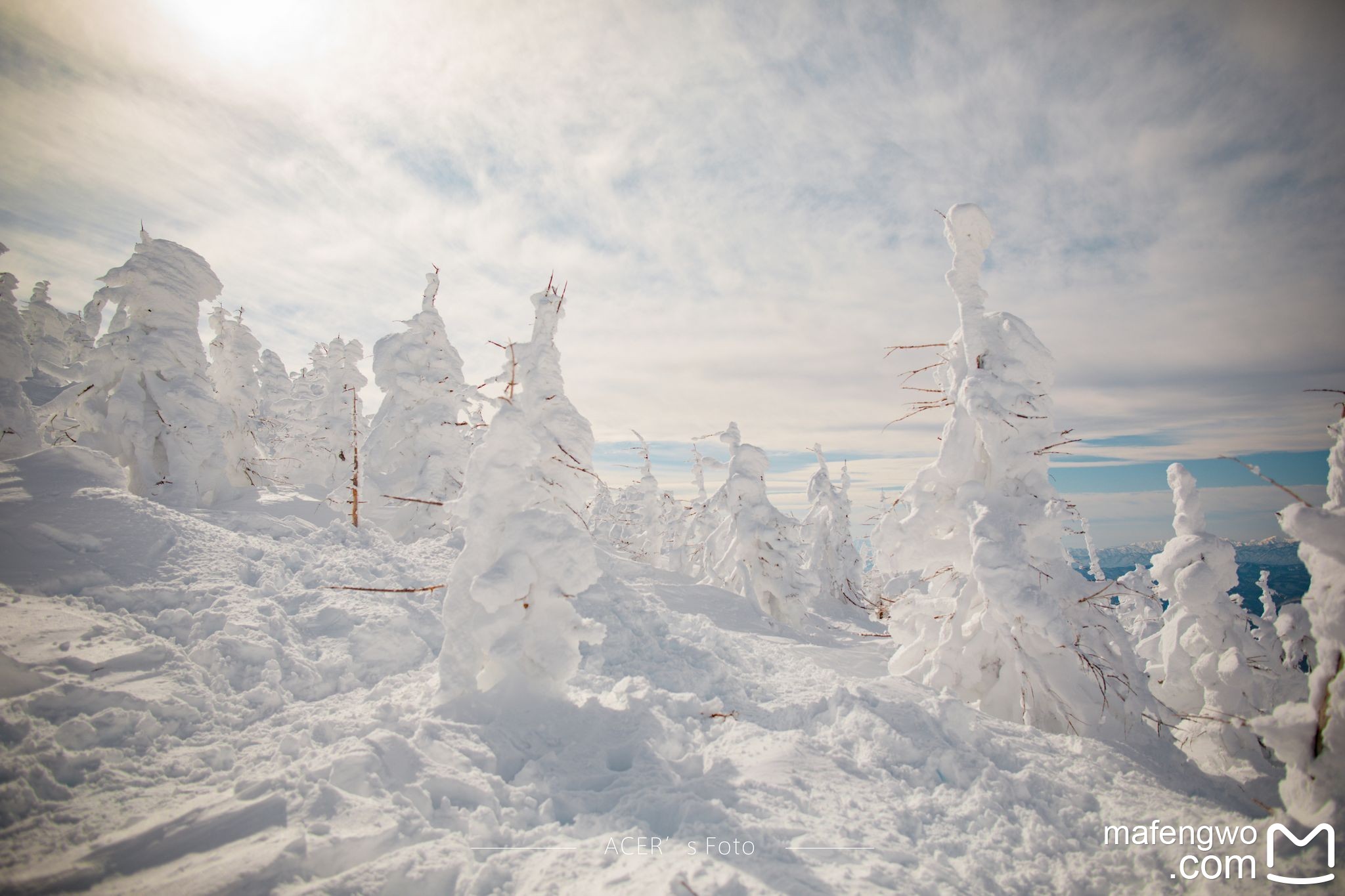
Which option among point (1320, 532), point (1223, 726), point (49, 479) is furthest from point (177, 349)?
point (1223, 726)

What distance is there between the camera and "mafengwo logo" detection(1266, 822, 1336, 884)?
4074 millimetres

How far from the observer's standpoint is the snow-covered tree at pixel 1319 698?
4340 mm

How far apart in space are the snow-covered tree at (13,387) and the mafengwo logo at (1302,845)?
21.2m

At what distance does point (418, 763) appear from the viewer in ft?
16.5

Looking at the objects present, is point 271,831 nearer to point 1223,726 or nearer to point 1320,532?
point 1320,532

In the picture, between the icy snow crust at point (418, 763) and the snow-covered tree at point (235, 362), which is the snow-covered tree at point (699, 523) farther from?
the snow-covered tree at point (235, 362)

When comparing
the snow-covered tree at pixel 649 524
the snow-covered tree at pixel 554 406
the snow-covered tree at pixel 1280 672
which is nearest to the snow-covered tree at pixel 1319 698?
the snow-covered tree at pixel 1280 672

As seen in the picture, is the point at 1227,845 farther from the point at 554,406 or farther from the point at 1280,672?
the point at 554,406

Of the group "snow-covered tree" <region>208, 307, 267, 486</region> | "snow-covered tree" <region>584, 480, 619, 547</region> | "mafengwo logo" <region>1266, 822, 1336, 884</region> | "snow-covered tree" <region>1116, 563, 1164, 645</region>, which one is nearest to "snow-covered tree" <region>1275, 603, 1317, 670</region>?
"snow-covered tree" <region>1116, 563, 1164, 645</region>

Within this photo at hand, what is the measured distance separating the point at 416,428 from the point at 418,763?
18.4 meters

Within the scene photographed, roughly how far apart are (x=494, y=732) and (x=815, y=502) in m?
32.5

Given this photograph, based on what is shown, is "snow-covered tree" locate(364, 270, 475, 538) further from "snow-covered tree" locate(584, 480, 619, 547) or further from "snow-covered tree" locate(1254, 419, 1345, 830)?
"snow-covered tree" locate(584, 480, 619, 547)

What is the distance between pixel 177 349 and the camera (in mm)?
15219

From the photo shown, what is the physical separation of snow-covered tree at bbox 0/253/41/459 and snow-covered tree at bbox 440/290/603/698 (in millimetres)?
12921
